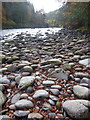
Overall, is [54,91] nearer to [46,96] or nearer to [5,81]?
[46,96]

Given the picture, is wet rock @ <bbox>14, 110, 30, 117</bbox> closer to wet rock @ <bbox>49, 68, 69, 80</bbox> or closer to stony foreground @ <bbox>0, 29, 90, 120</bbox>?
stony foreground @ <bbox>0, 29, 90, 120</bbox>

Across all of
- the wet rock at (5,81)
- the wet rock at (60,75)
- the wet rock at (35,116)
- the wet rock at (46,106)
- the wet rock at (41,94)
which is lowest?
the wet rock at (35,116)

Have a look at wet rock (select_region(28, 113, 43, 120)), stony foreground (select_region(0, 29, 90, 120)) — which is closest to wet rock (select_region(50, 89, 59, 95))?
stony foreground (select_region(0, 29, 90, 120))

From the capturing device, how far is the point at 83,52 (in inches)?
135

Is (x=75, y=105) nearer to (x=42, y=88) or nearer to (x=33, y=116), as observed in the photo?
(x=33, y=116)

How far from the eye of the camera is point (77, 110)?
1226mm

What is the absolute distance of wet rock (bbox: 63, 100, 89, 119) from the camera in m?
1.21

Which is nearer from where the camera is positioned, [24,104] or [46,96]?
[24,104]

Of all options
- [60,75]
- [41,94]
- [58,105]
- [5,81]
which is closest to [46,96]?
[41,94]

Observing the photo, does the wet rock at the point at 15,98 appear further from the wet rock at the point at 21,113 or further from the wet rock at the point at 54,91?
the wet rock at the point at 54,91

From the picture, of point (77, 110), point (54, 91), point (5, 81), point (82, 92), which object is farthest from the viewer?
point (5, 81)

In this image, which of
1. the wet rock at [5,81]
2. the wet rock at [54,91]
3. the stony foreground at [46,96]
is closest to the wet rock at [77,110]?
the stony foreground at [46,96]

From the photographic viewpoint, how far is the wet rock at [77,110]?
121cm

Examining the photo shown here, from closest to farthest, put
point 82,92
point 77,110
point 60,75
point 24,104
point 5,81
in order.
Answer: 1. point 77,110
2. point 24,104
3. point 82,92
4. point 5,81
5. point 60,75
